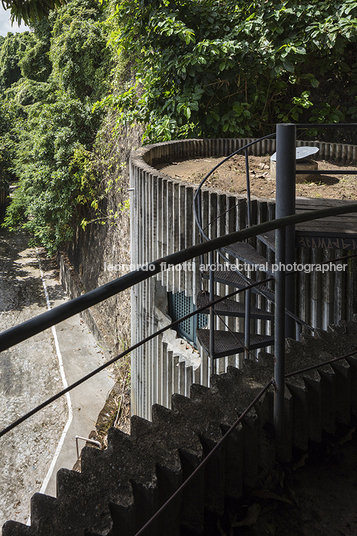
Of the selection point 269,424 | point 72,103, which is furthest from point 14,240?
point 269,424

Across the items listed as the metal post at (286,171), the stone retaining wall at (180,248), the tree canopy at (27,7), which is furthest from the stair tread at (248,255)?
the tree canopy at (27,7)

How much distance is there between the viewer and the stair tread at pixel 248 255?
338cm

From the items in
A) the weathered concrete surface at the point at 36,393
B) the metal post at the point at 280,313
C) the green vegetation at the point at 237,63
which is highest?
the green vegetation at the point at 237,63

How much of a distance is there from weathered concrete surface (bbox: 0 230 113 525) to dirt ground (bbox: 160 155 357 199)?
278 inches

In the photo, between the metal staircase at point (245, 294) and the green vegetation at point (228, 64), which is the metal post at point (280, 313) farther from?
the green vegetation at point (228, 64)

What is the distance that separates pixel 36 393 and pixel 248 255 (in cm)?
1066

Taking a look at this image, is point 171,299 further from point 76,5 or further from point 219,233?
point 76,5

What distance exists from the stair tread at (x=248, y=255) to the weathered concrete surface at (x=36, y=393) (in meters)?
7.86

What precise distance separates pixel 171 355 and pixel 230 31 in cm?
618

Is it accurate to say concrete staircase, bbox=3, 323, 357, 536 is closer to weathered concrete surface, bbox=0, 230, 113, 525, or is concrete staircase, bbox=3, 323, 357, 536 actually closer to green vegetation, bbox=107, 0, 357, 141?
green vegetation, bbox=107, 0, 357, 141

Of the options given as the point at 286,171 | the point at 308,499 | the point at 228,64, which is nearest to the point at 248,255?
the point at 286,171

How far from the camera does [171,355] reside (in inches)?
247

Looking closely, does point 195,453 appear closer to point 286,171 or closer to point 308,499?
point 308,499

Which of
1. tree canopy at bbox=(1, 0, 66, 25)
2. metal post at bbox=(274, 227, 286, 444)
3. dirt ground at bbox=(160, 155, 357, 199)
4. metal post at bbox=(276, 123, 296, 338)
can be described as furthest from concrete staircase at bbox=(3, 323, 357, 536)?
tree canopy at bbox=(1, 0, 66, 25)
